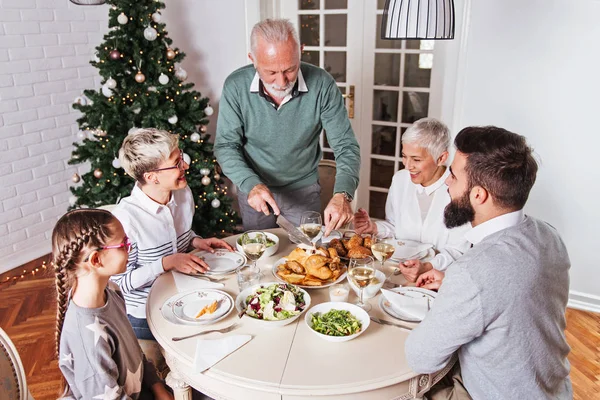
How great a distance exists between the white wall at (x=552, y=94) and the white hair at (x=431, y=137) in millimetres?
1103

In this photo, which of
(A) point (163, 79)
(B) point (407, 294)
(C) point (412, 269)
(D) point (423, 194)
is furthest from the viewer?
(A) point (163, 79)

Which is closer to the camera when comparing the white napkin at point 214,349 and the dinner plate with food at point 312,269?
the white napkin at point 214,349

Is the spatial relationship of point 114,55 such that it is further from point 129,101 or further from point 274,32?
point 274,32

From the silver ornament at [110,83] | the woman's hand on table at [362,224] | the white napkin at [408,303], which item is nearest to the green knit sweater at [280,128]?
the woman's hand on table at [362,224]

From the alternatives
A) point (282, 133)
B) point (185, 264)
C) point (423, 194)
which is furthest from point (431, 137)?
point (185, 264)

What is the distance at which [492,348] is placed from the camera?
50.5 inches

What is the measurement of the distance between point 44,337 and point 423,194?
2403 millimetres

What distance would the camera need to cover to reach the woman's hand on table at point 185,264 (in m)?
1.87

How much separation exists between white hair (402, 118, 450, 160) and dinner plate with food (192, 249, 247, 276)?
93 centimetres

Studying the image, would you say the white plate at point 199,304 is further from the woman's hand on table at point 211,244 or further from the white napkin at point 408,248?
the white napkin at point 408,248

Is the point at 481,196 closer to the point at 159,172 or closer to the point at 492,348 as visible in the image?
the point at 492,348

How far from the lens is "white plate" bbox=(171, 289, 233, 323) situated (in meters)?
1.57

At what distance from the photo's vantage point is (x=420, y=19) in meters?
2.06

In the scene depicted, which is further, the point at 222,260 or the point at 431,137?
the point at 431,137
